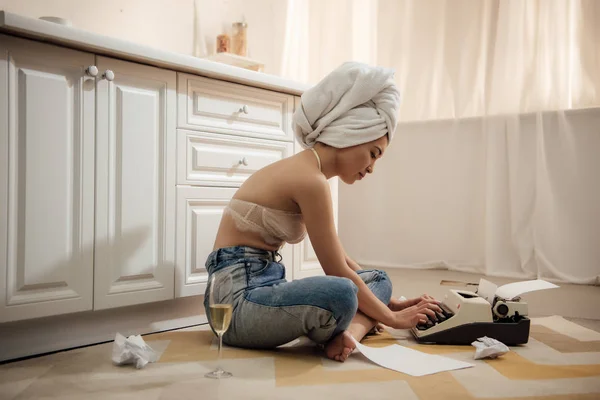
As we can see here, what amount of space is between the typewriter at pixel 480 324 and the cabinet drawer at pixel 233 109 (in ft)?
3.05

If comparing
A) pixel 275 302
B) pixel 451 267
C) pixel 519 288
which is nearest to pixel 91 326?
pixel 275 302

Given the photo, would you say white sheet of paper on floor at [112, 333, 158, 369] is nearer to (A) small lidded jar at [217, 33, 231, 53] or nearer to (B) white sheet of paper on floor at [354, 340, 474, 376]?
(B) white sheet of paper on floor at [354, 340, 474, 376]

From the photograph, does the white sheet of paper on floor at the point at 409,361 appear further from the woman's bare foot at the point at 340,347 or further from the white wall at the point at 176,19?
the white wall at the point at 176,19

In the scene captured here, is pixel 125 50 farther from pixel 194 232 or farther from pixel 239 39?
pixel 239 39

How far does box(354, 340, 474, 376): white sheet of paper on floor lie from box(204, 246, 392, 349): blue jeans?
0.11 metres

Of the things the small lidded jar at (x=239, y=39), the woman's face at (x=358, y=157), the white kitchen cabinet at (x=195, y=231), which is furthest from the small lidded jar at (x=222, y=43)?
the woman's face at (x=358, y=157)

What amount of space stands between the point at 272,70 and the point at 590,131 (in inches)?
61.9

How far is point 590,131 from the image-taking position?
1950 mm

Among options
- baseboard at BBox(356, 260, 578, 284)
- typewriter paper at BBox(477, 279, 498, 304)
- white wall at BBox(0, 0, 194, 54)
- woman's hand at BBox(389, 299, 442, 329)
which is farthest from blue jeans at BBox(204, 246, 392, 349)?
white wall at BBox(0, 0, 194, 54)

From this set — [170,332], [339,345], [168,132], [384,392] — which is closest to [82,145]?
[168,132]

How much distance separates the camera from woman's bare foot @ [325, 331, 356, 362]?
1353 millimetres

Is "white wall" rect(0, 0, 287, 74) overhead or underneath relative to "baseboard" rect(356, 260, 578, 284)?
overhead

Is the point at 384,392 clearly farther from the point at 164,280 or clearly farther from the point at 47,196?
the point at 47,196

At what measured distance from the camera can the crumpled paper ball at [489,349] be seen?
4.47ft
